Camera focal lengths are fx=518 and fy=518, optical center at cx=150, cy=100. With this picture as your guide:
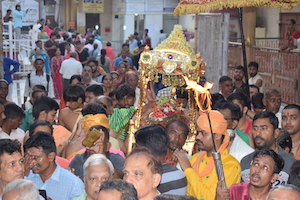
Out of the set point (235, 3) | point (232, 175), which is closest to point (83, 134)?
point (232, 175)

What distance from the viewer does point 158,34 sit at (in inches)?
1008

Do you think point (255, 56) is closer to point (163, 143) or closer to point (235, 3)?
point (235, 3)

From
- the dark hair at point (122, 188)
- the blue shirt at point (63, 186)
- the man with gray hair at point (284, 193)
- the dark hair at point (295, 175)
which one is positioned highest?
the dark hair at point (122, 188)

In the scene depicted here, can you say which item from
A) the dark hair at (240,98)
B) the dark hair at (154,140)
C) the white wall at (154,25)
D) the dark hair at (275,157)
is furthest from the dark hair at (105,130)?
the white wall at (154,25)

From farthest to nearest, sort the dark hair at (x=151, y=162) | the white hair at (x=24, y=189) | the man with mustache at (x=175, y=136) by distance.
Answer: the man with mustache at (x=175, y=136) < the dark hair at (x=151, y=162) < the white hair at (x=24, y=189)

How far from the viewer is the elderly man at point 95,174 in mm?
3893

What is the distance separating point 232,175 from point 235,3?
142 inches

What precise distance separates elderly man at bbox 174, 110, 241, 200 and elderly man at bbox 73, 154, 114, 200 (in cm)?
77

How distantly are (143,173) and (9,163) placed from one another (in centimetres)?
130

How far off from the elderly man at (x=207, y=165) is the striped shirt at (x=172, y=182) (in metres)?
0.24

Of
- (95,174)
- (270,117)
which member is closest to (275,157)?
(270,117)

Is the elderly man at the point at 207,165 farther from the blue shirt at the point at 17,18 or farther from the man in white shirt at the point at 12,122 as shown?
the blue shirt at the point at 17,18

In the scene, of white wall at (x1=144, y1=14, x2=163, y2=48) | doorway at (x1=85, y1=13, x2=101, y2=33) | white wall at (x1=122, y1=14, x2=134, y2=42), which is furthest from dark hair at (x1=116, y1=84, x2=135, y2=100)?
doorway at (x1=85, y1=13, x2=101, y2=33)

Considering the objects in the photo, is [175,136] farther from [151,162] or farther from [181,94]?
[181,94]
